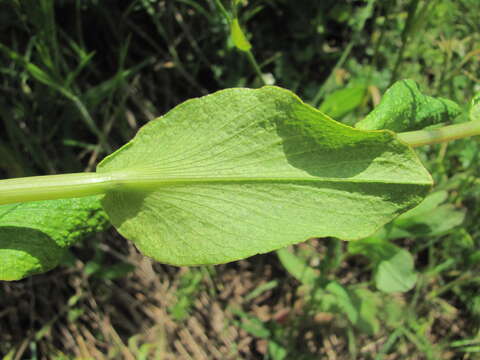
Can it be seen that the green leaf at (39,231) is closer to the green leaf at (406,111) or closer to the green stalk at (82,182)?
the green stalk at (82,182)

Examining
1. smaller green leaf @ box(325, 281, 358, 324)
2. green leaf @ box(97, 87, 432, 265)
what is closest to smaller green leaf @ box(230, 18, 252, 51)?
green leaf @ box(97, 87, 432, 265)

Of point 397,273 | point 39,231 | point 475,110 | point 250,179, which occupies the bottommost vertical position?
point 397,273

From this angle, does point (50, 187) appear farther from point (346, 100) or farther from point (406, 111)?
point (346, 100)

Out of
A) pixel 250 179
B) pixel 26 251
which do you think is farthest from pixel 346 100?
pixel 26 251

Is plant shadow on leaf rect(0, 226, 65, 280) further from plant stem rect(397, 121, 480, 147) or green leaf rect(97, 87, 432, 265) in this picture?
plant stem rect(397, 121, 480, 147)

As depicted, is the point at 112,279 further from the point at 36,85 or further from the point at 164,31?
the point at 164,31

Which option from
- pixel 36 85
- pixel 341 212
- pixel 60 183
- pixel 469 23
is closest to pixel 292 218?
pixel 341 212
